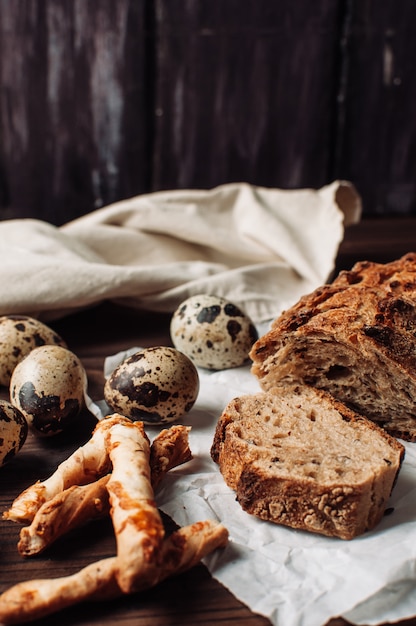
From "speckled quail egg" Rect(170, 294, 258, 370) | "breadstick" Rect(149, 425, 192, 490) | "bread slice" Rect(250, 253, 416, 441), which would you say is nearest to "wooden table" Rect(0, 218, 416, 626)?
"breadstick" Rect(149, 425, 192, 490)

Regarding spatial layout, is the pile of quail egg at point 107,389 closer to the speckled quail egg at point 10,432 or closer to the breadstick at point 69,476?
the speckled quail egg at point 10,432

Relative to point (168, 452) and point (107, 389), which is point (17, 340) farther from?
point (168, 452)

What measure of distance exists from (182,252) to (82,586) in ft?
6.65

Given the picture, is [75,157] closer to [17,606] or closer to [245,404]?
[245,404]

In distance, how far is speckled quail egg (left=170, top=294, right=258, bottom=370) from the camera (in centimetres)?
233

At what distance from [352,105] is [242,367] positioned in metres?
2.27

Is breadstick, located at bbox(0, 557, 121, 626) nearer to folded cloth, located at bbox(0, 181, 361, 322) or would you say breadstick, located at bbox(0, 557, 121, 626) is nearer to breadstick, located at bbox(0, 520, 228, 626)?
breadstick, located at bbox(0, 520, 228, 626)

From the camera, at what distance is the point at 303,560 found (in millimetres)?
1506

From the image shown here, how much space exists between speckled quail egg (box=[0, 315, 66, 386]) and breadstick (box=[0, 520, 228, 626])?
96cm

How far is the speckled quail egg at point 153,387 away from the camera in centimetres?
196

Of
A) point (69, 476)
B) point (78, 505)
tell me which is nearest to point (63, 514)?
point (78, 505)

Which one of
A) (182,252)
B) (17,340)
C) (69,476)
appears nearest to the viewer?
(69,476)

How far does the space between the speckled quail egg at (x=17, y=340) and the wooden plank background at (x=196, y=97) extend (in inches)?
77.8

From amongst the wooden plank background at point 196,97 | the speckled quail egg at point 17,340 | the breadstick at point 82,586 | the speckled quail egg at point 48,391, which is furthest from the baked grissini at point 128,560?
the wooden plank background at point 196,97
